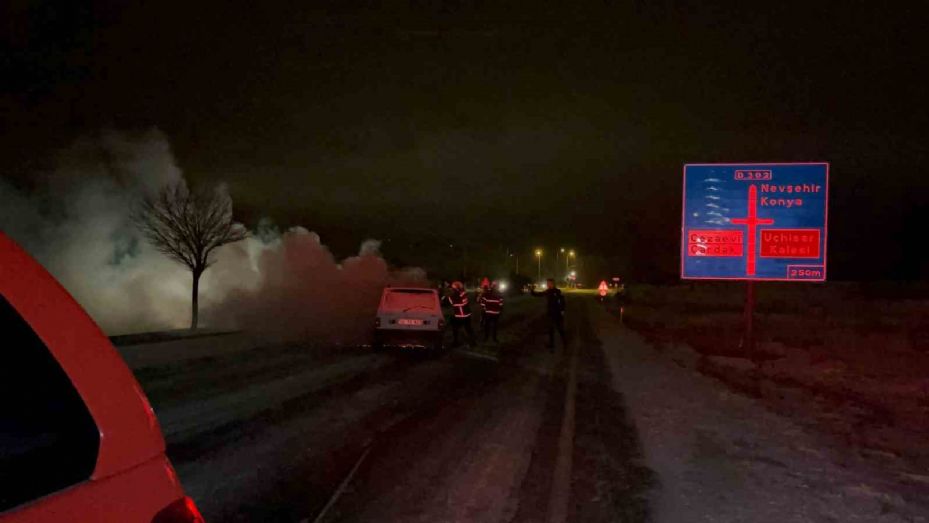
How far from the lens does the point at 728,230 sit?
18.5m

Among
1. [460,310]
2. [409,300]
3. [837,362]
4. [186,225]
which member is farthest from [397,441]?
[186,225]

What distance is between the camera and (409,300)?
795 inches

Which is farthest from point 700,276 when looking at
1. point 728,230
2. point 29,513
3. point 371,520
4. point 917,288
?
point 917,288

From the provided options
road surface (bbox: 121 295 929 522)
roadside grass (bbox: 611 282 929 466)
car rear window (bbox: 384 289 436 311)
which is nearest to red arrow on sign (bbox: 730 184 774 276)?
roadside grass (bbox: 611 282 929 466)

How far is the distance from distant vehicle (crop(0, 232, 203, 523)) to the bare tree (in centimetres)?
2355

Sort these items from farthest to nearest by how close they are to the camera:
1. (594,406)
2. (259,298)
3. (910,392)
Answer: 1. (259,298)
2. (910,392)
3. (594,406)

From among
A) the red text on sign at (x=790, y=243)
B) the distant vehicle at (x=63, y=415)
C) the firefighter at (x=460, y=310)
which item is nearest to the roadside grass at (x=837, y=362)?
the red text on sign at (x=790, y=243)

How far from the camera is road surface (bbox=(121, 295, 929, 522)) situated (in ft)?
21.1

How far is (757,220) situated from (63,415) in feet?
59.2

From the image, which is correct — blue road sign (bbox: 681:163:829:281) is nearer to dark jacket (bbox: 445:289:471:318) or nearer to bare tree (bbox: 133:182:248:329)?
dark jacket (bbox: 445:289:471:318)

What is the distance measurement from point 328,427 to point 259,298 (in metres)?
28.8

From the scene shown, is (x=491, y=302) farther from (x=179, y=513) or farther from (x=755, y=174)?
(x=179, y=513)

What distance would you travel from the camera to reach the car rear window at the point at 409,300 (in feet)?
65.5

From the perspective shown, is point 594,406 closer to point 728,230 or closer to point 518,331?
point 728,230
